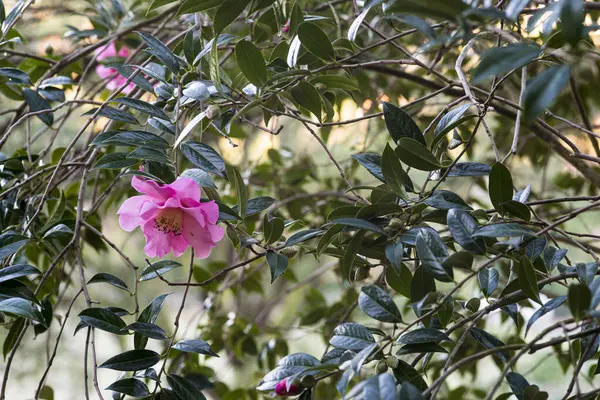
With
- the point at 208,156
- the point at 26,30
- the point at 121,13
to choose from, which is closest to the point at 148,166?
the point at 208,156

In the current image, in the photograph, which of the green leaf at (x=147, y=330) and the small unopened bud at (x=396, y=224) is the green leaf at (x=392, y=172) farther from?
the green leaf at (x=147, y=330)

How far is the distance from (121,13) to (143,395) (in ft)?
2.86

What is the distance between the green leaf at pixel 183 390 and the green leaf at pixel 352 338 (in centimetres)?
19

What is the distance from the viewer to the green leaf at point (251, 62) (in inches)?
27.4

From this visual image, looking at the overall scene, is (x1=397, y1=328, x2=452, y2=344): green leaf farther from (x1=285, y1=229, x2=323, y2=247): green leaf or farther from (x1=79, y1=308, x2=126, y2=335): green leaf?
(x1=79, y1=308, x2=126, y2=335): green leaf

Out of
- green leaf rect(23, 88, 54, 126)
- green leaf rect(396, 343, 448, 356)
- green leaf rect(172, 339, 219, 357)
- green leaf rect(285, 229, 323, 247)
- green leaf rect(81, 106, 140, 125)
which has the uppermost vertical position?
green leaf rect(23, 88, 54, 126)

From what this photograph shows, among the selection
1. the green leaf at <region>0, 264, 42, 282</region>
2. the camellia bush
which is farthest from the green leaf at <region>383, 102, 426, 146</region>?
the green leaf at <region>0, 264, 42, 282</region>

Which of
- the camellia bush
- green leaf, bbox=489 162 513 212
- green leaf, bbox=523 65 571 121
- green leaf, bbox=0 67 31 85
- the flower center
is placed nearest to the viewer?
green leaf, bbox=523 65 571 121

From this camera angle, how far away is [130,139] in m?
0.71

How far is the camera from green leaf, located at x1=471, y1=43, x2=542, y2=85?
45 cm

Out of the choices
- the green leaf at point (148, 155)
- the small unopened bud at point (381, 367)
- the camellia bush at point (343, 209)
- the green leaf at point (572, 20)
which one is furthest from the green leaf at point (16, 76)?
the green leaf at point (572, 20)

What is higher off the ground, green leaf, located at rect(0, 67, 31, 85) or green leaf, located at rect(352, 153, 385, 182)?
green leaf, located at rect(0, 67, 31, 85)

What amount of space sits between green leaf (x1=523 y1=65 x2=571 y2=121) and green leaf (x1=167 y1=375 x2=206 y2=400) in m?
0.48

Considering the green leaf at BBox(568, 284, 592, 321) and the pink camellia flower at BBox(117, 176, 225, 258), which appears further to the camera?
the pink camellia flower at BBox(117, 176, 225, 258)
